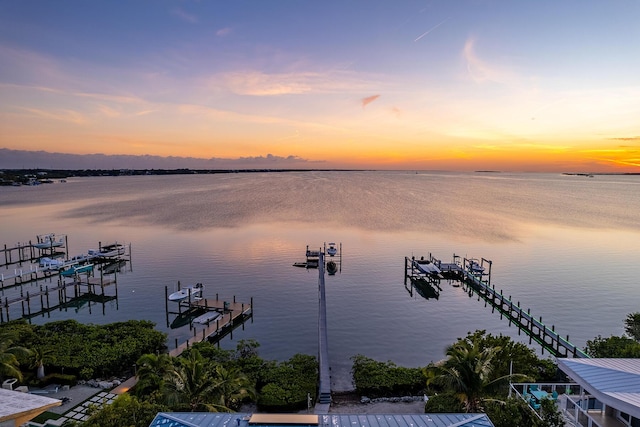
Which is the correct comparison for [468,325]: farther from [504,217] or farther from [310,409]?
[504,217]

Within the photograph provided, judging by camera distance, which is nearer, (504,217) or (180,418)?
(180,418)

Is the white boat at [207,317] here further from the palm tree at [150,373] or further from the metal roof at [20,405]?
the metal roof at [20,405]

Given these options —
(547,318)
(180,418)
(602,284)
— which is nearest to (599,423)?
(180,418)

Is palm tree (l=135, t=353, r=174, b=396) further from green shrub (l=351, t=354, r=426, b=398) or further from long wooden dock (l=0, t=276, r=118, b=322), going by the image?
long wooden dock (l=0, t=276, r=118, b=322)

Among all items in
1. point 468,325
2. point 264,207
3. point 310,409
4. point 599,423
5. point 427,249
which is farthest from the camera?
point 264,207

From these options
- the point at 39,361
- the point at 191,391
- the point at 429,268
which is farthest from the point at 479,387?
the point at 429,268
